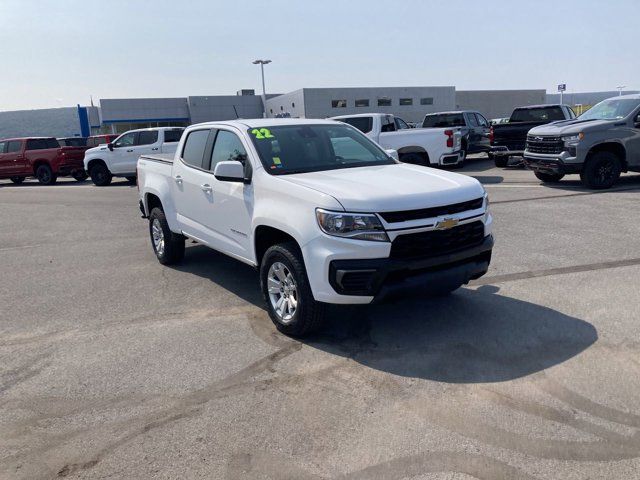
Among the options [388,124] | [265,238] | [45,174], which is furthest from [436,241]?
[45,174]

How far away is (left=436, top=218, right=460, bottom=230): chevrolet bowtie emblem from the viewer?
14.3 feet

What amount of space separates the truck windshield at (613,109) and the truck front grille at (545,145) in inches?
47.4

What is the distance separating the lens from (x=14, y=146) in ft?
73.2

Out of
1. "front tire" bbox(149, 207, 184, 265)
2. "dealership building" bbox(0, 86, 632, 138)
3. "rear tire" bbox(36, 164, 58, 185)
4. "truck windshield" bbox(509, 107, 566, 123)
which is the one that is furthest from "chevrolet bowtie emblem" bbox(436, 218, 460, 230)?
"dealership building" bbox(0, 86, 632, 138)

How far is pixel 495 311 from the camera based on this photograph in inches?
204

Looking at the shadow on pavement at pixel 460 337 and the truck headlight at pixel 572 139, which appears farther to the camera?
the truck headlight at pixel 572 139

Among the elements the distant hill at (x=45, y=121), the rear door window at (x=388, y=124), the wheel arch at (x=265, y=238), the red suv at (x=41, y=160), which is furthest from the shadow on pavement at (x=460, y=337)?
the distant hill at (x=45, y=121)

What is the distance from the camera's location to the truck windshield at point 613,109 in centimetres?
1204

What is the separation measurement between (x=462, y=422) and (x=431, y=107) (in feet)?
216

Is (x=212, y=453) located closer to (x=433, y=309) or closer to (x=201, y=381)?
(x=201, y=381)

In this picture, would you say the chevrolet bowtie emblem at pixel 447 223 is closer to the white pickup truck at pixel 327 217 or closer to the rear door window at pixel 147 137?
the white pickup truck at pixel 327 217

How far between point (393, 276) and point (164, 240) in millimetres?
4001

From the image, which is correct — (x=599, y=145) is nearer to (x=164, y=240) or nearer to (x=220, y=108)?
(x=164, y=240)

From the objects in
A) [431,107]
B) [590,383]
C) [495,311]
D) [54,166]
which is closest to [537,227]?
[495,311]
